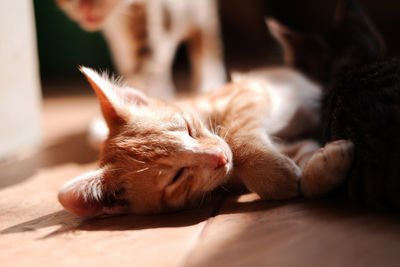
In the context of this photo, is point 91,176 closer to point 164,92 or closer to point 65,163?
point 65,163

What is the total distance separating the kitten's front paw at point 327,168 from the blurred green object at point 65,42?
3.51 metres

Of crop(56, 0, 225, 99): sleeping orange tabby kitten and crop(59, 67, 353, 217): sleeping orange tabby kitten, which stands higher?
crop(56, 0, 225, 99): sleeping orange tabby kitten

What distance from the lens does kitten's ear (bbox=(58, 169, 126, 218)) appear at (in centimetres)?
108

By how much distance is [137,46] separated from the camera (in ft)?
7.54

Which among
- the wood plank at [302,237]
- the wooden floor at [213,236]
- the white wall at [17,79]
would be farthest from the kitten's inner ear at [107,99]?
the white wall at [17,79]

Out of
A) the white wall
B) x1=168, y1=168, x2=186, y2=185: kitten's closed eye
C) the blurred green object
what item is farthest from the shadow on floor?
the blurred green object

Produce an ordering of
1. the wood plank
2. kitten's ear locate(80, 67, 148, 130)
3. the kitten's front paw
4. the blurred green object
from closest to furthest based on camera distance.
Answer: the wood plank → the kitten's front paw → kitten's ear locate(80, 67, 148, 130) → the blurred green object

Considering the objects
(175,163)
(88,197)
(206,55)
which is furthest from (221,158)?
(206,55)

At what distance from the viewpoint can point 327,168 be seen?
103 centimetres

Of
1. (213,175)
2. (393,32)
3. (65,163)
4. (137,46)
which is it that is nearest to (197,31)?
(137,46)

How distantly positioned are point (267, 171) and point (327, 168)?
0.59 feet

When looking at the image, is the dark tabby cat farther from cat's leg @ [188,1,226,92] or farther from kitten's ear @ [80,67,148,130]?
cat's leg @ [188,1,226,92]

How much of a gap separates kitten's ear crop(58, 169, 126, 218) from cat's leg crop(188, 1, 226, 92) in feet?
5.24

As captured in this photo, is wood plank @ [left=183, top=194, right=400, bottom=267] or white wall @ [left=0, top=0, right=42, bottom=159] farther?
white wall @ [left=0, top=0, right=42, bottom=159]
